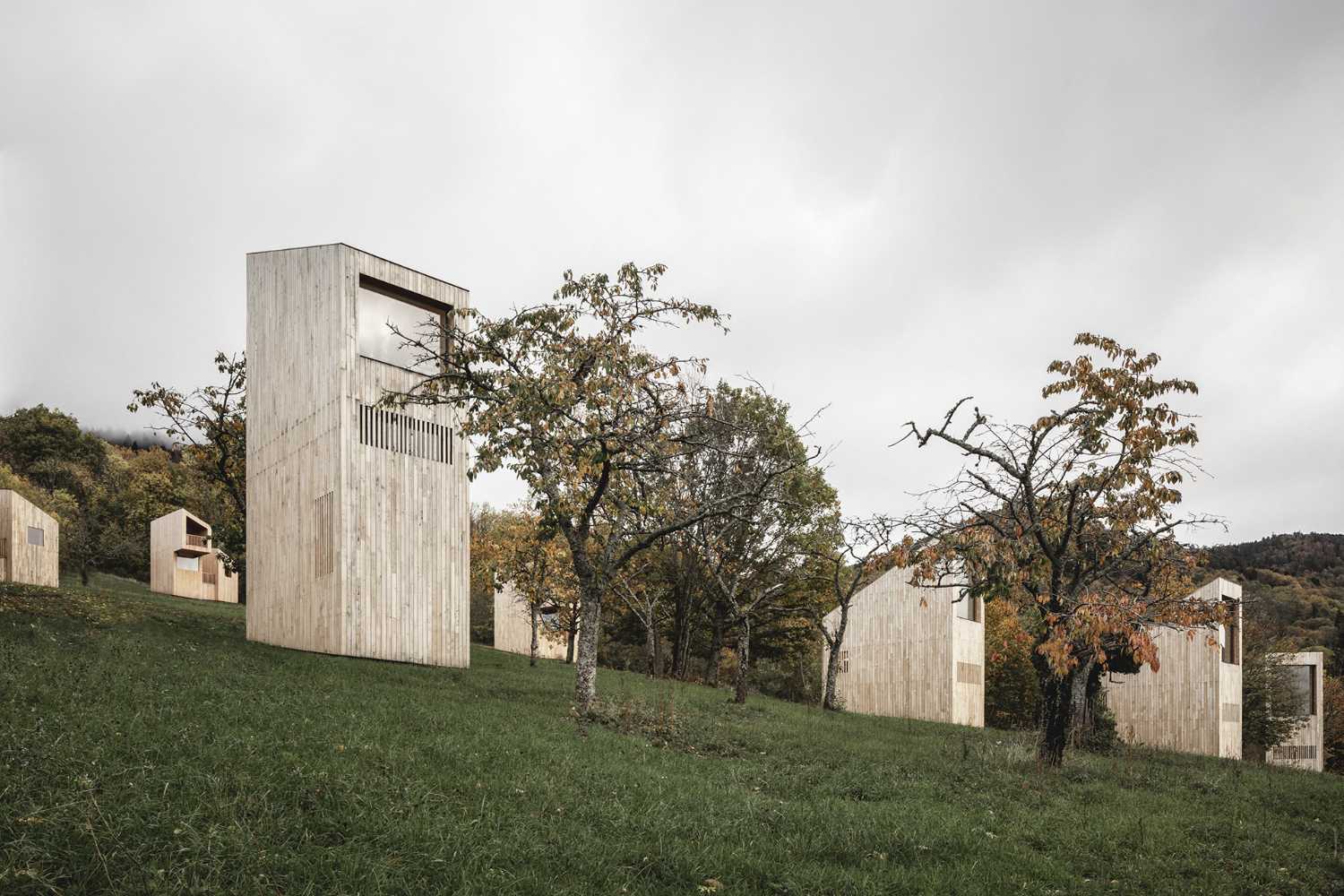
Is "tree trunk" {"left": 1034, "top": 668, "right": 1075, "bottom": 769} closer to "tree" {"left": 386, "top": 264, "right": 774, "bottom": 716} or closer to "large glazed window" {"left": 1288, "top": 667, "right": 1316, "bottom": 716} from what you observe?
"tree" {"left": 386, "top": 264, "right": 774, "bottom": 716}

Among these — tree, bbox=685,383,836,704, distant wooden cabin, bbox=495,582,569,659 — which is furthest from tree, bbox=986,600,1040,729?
distant wooden cabin, bbox=495,582,569,659

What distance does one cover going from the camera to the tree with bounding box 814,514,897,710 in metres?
13.3

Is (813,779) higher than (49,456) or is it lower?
lower

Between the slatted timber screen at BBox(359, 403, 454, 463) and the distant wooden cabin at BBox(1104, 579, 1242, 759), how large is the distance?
2426cm

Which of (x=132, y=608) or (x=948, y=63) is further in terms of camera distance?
(x=132, y=608)

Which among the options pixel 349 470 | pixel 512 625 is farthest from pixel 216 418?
pixel 512 625

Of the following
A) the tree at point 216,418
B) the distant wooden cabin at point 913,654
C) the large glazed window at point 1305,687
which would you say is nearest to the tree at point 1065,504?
the distant wooden cabin at point 913,654

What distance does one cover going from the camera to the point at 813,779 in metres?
10.6

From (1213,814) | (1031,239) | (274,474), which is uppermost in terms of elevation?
(1031,239)

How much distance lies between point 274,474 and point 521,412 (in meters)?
7.73

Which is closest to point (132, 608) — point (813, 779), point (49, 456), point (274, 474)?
point (274, 474)

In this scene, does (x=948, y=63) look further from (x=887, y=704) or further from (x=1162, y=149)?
(x=887, y=704)

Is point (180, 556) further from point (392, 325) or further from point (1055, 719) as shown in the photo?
point (1055, 719)

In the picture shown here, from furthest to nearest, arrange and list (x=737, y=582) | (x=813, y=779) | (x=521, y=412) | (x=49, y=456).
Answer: (x=49, y=456)
(x=737, y=582)
(x=521, y=412)
(x=813, y=779)
